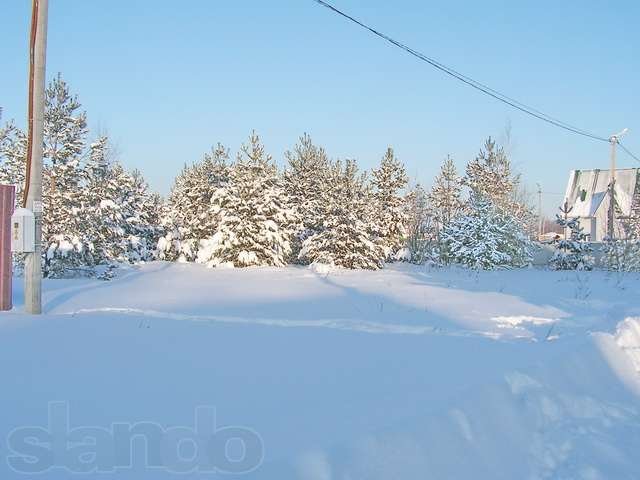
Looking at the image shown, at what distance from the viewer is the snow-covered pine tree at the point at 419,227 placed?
35938 millimetres

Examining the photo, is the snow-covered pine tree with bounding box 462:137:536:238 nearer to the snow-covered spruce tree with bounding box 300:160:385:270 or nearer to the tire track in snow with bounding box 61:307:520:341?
the snow-covered spruce tree with bounding box 300:160:385:270

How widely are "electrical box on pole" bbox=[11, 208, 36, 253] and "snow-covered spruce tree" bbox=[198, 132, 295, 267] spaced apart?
58.4 feet

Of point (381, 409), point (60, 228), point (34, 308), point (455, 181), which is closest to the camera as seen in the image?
point (381, 409)

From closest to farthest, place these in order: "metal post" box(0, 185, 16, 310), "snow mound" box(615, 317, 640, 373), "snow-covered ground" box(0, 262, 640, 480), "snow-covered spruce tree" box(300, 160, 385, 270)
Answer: "snow-covered ground" box(0, 262, 640, 480) → "snow mound" box(615, 317, 640, 373) → "metal post" box(0, 185, 16, 310) → "snow-covered spruce tree" box(300, 160, 385, 270)

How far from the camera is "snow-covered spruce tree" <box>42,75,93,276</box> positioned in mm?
19078

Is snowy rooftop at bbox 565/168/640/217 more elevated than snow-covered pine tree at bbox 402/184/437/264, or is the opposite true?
snowy rooftop at bbox 565/168/640/217

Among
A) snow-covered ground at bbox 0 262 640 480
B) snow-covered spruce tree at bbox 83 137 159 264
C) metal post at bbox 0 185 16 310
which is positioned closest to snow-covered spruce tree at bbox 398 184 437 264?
snow-covered spruce tree at bbox 83 137 159 264

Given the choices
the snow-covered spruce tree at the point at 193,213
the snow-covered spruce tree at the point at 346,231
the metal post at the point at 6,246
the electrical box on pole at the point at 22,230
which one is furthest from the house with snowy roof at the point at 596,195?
the electrical box on pole at the point at 22,230

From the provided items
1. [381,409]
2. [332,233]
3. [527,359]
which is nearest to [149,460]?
[381,409]

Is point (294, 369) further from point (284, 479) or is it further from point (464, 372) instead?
point (284, 479)

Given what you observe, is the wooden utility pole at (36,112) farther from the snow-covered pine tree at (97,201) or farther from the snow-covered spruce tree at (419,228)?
the snow-covered spruce tree at (419,228)

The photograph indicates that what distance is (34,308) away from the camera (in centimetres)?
743

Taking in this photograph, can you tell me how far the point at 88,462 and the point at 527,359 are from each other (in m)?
4.55

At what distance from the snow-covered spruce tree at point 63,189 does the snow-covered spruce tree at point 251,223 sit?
7.08 metres
